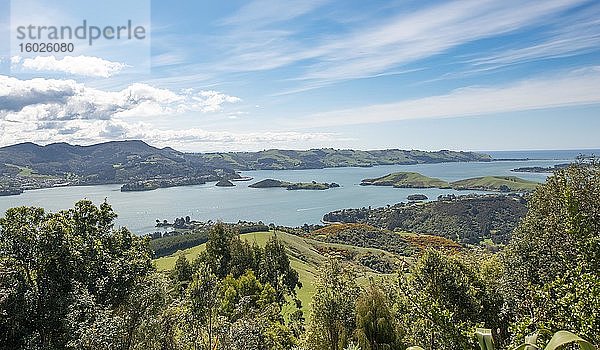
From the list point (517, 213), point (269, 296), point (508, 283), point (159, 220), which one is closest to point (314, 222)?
point (159, 220)

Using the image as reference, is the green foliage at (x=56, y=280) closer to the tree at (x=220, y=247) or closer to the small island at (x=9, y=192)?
the tree at (x=220, y=247)

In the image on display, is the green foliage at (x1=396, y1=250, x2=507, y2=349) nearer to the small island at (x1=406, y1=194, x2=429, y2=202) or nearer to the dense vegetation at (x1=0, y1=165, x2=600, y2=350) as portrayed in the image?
the dense vegetation at (x1=0, y1=165, x2=600, y2=350)

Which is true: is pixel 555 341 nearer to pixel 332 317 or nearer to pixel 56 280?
pixel 56 280

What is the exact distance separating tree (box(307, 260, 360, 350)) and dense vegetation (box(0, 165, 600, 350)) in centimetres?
4

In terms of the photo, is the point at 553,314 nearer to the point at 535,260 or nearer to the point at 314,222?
the point at 535,260

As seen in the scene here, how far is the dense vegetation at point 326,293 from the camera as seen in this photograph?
10344 millimetres

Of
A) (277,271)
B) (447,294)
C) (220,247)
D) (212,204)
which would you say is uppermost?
(447,294)

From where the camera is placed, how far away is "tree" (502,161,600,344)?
1139cm

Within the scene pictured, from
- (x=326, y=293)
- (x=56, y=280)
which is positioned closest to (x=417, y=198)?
(x=326, y=293)

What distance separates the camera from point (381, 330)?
13.5 m

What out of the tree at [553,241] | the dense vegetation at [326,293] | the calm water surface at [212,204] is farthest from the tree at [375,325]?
the calm water surface at [212,204]

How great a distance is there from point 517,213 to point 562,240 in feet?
Result: 412

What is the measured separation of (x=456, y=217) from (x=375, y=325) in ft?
425

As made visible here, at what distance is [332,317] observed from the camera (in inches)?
640
